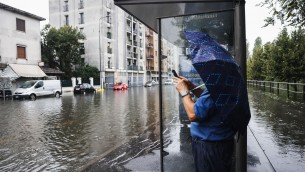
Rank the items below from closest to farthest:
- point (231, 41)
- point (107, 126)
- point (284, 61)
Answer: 1. point (231, 41)
2. point (107, 126)
3. point (284, 61)

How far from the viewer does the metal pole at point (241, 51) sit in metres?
2.94

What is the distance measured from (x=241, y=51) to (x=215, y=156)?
1275 millimetres

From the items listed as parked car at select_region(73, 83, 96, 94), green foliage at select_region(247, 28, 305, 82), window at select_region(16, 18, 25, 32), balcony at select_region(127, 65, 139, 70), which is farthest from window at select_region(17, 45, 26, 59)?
balcony at select_region(127, 65, 139, 70)

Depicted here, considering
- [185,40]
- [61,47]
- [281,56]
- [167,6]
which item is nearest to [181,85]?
[167,6]

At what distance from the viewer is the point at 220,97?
6.73 ft

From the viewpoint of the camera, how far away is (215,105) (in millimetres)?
2129

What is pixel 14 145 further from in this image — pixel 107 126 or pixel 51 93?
pixel 51 93

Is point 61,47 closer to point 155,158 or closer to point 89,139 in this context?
point 89,139

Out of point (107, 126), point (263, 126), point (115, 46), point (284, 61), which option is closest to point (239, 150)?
point (263, 126)

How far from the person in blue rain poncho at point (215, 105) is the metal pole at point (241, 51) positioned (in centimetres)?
70

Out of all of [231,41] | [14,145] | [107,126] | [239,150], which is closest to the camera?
[239,150]

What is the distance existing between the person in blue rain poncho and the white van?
80.1ft

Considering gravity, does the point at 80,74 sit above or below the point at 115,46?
below

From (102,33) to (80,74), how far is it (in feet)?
30.4
